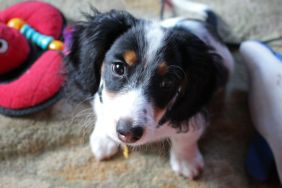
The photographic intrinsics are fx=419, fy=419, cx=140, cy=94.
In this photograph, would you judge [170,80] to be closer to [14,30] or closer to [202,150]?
[202,150]

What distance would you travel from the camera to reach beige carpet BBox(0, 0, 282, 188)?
5.13 feet

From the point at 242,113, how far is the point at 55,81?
0.83m

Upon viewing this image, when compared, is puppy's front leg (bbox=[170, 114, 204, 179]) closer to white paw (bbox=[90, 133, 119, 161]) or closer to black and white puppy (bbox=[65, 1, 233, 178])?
black and white puppy (bbox=[65, 1, 233, 178])

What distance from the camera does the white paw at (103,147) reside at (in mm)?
1610

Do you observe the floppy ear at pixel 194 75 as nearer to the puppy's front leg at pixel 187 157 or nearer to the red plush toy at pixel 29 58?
the puppy's front leg at pixel 187 157

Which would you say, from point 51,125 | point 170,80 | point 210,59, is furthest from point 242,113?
point 51,125

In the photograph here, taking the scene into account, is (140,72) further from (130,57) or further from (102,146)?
(102,146)

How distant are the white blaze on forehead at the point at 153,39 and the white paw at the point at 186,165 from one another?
514 millimetres

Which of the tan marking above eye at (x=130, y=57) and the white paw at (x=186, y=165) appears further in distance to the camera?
the white paw at (x=186, y=165)

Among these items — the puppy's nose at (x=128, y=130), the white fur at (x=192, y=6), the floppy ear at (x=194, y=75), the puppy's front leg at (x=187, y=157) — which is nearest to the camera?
the puppy's nose at (x=128, y=130)

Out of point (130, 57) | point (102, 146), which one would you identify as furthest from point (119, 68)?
point (102, 146)

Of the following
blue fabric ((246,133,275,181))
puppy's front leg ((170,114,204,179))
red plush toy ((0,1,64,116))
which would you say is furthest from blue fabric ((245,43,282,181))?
red plush toy ((0,1,64,116))

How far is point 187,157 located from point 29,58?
78 cm

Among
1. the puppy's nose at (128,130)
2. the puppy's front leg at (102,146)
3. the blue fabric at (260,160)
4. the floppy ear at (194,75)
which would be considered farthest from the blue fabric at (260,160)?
the puppy's nose at (128,130)
